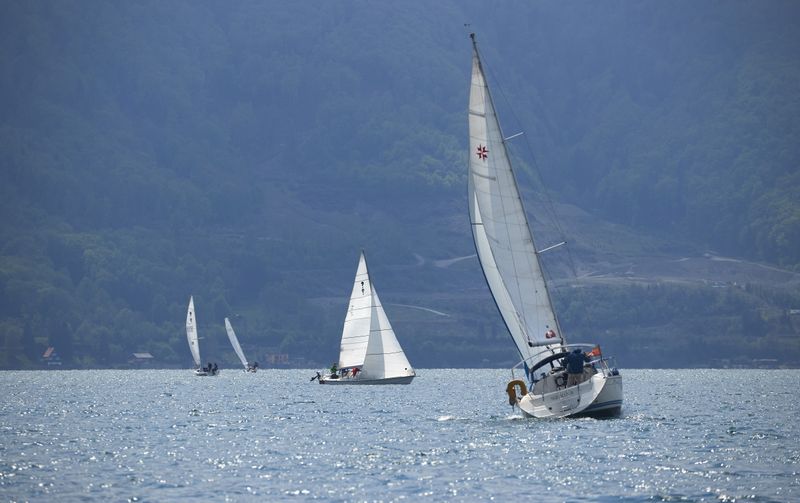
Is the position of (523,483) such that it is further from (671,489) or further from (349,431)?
(349,431)

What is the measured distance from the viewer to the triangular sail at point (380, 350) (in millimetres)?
144250

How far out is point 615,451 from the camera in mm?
64250

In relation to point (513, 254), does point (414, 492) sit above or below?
below

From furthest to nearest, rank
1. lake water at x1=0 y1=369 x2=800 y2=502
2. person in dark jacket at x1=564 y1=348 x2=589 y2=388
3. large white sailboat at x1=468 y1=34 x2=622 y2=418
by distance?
large white sailboat at x1=468 y1=34 x2=622 y2=418 → person in dark jacket at x1=564 y1=348 x2=589 y2=388 → lake water at x1=0 y1=369 x2=800 y2=502

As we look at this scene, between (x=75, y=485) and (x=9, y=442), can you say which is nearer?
(x=75, y=485)

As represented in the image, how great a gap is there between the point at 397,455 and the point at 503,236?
17036 millimetres

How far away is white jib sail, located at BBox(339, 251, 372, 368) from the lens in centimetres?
14575

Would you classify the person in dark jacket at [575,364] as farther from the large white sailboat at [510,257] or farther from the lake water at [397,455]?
the lake water at [397,455]

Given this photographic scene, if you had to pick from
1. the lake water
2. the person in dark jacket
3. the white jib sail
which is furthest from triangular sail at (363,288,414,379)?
the person in dark jacket

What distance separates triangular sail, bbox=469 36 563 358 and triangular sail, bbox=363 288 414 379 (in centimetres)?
6679

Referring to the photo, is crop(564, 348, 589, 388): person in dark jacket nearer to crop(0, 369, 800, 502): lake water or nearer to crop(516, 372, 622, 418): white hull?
crop(516, 372, 622, 418): white hull

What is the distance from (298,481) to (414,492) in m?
5.82

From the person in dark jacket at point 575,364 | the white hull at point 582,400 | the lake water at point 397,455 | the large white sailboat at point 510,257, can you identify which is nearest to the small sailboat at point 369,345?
the lake water at point 397,455

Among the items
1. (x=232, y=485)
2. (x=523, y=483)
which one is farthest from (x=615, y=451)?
(x=232, y=485)
